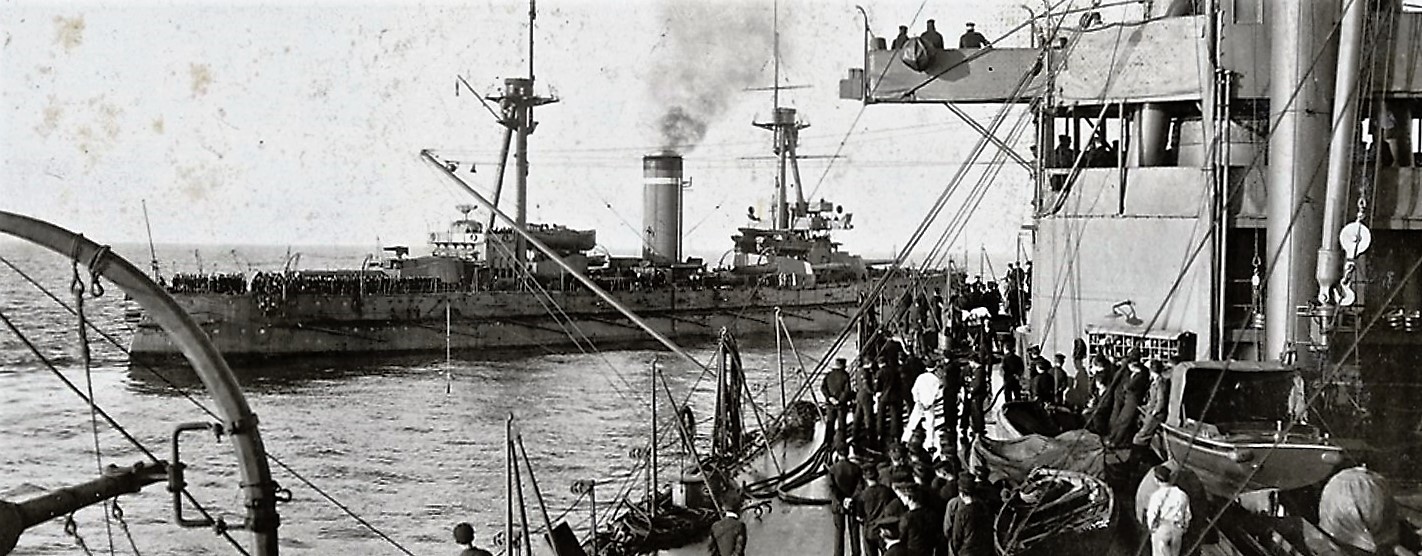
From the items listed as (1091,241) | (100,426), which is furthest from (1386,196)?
(100,426)

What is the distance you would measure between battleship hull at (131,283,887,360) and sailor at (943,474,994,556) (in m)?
29.3

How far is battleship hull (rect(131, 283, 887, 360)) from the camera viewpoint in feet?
136

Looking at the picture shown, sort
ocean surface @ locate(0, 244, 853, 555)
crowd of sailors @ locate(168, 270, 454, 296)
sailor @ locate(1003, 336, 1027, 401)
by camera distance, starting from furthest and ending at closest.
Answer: crowd of sailors @ locate(168, 270, 454, 296) → ocean surface @ locate(0, 244, 853, 555) → sailor @ locate(1003, 336, 1027, 401)

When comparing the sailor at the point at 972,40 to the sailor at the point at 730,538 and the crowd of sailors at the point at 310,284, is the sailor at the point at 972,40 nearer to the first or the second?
the sailor at the point at 730,538

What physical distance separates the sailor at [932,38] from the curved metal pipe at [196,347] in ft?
41.4

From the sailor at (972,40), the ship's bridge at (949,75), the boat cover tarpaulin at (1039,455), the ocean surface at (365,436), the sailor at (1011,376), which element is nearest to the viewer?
the boat cover tarpaulin at (1039,455)

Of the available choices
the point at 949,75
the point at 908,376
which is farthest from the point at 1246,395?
the point at 949,75

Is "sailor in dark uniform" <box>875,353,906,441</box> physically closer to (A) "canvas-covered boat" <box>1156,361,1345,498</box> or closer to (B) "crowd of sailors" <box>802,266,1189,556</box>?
(B) "crowd of sailors" <box>802,266,1189,556</box>

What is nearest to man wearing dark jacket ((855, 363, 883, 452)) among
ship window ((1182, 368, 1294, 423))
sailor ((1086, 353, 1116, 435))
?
sailor ((1086, 353, 1116, 435))

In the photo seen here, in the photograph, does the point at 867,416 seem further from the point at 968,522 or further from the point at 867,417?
the point at 968,522

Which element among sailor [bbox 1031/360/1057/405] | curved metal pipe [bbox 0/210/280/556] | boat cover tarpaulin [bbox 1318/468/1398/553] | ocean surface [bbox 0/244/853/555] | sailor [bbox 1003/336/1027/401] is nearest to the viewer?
boat cover tarpaulin [bbox 1318/468/1398/553]

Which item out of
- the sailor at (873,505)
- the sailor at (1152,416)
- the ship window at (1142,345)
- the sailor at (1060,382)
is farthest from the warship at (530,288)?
the sailor at (873,505)

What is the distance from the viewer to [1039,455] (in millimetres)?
9469

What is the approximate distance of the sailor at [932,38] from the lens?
56.3 ft
